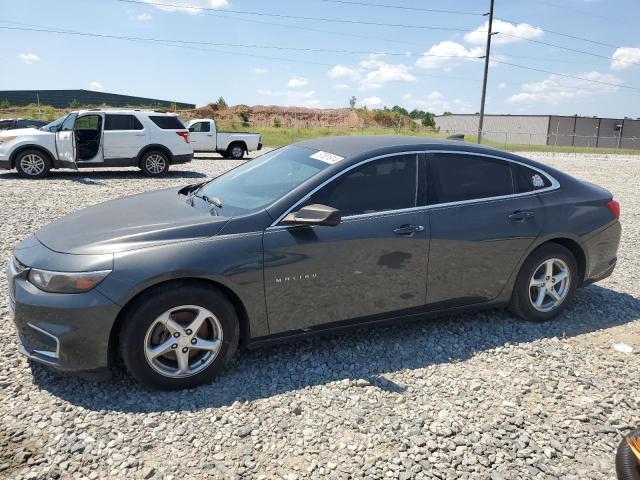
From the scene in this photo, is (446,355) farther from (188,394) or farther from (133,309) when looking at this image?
(133,309)

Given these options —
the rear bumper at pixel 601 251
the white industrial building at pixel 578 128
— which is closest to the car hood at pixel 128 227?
the rear bumper at pixel 601 251

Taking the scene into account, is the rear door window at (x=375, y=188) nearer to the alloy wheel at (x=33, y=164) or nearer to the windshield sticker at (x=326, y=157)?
the windshield sticker at (x=326, y=157)

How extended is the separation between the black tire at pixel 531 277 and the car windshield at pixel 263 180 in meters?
2.03

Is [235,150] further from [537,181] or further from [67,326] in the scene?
[67,326]

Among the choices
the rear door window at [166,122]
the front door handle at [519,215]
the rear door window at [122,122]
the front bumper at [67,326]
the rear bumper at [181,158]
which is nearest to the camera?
the front bumper at [67,326]

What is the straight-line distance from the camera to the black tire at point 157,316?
3.07 m

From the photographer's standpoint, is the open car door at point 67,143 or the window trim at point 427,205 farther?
the open car door at point 67,143

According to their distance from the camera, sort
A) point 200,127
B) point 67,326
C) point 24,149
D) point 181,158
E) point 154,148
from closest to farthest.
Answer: point 67,326 < point 24,149 < point 154,148 < point 181,158 < point 200,127

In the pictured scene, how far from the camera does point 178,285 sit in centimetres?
316

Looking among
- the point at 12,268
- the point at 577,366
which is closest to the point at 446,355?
the point at 577,366

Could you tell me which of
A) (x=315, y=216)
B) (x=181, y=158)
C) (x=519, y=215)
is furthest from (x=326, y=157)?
(x=181, y=158)

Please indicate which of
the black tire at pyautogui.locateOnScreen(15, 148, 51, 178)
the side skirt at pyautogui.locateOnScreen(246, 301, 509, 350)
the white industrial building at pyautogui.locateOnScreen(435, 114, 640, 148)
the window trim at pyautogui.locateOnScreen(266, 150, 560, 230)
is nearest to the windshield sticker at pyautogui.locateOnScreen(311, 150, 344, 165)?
the window trim at pyautogui.locateOnScreen(266, 150, 560, 230)

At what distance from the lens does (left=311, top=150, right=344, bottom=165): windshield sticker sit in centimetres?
380

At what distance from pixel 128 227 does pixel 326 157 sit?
60.8 inches
